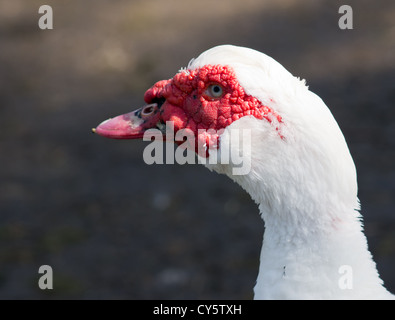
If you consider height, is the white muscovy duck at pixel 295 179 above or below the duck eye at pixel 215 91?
below

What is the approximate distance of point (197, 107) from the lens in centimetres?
288

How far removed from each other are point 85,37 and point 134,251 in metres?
3.72

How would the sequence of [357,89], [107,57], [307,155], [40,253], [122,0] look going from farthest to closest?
[122,0]
[107,57]
[357,89]
[40,253]
[307,155]

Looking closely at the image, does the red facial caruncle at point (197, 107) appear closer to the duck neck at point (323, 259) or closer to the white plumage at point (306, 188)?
the white plumage at point (306, 188)

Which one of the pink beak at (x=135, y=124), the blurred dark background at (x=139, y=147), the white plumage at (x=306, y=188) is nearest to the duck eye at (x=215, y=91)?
the white plumage at (x=306, y=188)

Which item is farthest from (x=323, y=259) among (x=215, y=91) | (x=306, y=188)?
(x=215, y=91)

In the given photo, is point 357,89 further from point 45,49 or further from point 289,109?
point 289,109

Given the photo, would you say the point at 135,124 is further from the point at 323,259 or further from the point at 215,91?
the point at 323,259

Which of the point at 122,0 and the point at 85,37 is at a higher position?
the point at 122,0

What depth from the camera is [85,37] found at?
28.3ft

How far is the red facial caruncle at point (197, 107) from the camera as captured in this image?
273 cm

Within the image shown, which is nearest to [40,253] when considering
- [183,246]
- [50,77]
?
[183,246]

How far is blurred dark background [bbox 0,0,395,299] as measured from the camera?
223 inches

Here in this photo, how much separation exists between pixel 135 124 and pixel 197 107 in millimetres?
340
